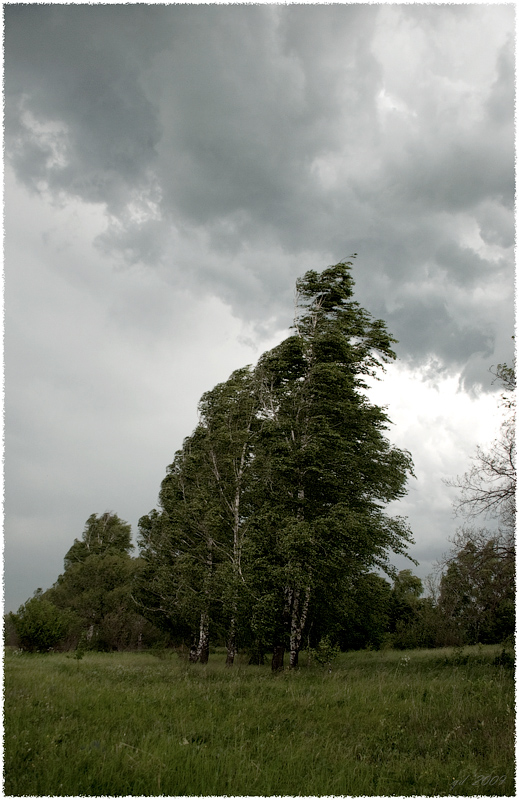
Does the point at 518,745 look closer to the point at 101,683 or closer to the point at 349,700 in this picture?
the point at 349,700

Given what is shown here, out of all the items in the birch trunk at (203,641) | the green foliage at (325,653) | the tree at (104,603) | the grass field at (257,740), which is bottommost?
the tree at (104,603)

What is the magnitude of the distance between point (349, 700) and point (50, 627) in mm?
31481

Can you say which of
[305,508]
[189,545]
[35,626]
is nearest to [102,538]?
[35,626]

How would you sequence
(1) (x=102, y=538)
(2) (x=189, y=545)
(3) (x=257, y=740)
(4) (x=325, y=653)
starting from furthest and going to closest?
(1) (x=102, y=538) → (2) (x=189, y=545) → (4) (x=325, y=653) → (3) (x=257, y=740)

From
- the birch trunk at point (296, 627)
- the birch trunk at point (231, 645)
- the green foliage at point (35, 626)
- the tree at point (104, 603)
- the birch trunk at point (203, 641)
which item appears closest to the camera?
the birch trunk at point (296, 627)

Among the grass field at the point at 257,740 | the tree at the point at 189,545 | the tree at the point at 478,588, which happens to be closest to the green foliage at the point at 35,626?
the tree at the point at 189,545

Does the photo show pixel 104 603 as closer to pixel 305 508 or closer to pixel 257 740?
pixel 305 508

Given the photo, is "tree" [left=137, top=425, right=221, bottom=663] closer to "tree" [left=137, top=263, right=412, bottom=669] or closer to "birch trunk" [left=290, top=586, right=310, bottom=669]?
"tree" [left=137, top=263, right=412, bottom=669]

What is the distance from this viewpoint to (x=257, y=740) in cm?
676

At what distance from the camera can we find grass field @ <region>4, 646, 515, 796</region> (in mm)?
5285

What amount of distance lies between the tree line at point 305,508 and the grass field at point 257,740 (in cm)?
643

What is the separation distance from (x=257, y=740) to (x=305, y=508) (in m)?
13.7

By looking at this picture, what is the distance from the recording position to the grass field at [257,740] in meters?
5.29

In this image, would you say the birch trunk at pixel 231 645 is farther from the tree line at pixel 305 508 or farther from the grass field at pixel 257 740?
the grass field at pixel 257 740
